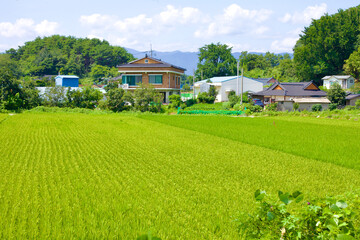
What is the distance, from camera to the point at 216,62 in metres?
59.2

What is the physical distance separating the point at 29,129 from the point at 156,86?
20857 millimetres

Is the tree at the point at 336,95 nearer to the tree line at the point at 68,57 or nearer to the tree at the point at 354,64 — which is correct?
the tree at the point at 354,64

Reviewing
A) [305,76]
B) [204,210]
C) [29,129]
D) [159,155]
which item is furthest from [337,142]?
[305,76]

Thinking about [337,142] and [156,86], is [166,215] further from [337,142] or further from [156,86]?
[156,86]

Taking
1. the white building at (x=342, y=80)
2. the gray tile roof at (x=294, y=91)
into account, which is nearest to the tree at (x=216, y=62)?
the white building at (x=342, y=80)

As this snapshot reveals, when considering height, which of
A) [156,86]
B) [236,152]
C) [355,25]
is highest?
[355,25]

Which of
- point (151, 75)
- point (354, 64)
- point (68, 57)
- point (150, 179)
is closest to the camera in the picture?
point (150, 179)

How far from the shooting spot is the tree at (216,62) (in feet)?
190

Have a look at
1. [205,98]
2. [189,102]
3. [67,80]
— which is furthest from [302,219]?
[67,80]

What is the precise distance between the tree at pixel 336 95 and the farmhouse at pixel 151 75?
1694cm

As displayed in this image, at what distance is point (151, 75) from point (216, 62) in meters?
26.0

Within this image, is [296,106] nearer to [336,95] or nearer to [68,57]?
[336,95]

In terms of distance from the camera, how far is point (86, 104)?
1203 inches

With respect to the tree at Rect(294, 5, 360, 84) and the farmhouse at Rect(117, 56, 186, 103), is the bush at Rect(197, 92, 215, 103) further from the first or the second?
the tree at Rect(294, 5, 360, 84)
